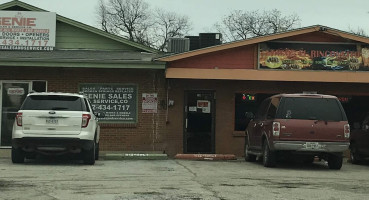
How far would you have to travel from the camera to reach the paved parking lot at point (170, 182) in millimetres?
8258

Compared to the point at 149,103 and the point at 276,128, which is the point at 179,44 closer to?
the point at 149,103

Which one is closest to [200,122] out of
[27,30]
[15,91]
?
[15,91]

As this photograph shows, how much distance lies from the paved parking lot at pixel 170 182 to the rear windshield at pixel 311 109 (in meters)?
1.35

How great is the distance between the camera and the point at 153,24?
2281 inches

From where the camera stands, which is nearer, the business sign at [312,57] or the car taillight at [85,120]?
the car taillight at [85,120]

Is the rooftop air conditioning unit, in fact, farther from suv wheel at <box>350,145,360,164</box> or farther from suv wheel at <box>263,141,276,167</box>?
suv wheel at <box>263,141,276,167</box>

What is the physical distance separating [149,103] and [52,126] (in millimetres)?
5650

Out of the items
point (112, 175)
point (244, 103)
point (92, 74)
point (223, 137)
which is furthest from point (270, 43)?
point (112, 175)

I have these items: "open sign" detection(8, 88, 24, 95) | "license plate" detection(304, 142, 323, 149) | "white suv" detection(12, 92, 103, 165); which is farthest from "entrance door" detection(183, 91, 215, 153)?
"white suv" detection(12, 92, 103, 165)

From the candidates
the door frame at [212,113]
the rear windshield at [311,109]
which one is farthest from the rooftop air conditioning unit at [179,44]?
the rear windshield at [311,109]

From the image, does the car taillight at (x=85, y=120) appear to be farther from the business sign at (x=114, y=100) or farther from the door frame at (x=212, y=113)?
the door frame at (x=212, y=113)

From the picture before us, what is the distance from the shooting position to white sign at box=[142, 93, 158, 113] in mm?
17422

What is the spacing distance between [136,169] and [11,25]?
837 centimetres

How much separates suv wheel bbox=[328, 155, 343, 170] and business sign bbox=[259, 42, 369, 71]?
4.61m
